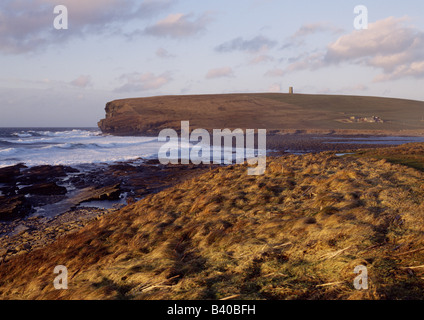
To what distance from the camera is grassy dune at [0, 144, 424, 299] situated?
4059 millimetres

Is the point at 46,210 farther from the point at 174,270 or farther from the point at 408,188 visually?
the point at 408,188

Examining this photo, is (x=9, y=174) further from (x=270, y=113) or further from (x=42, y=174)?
(x=270, y=113)

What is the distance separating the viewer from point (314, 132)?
66188 mm

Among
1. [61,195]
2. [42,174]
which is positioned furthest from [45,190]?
[42,174]

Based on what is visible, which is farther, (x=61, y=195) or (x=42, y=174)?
(x=42, y=174)

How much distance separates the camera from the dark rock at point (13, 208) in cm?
1158

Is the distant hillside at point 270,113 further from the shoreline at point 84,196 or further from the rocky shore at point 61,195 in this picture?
the rocky shore at point 61,195

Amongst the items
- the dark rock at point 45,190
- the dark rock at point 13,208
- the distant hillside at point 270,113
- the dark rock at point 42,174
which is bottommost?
the dark rock at point 13,208

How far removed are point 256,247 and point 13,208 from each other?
1086 centimetres

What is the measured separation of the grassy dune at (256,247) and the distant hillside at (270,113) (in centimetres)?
6169

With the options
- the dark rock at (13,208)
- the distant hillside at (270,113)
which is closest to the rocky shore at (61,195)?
the dark rock at (13,208)

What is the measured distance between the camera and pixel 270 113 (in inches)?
3457

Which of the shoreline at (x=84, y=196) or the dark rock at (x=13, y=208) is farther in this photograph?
the dark rock at (x=13, y=208)
